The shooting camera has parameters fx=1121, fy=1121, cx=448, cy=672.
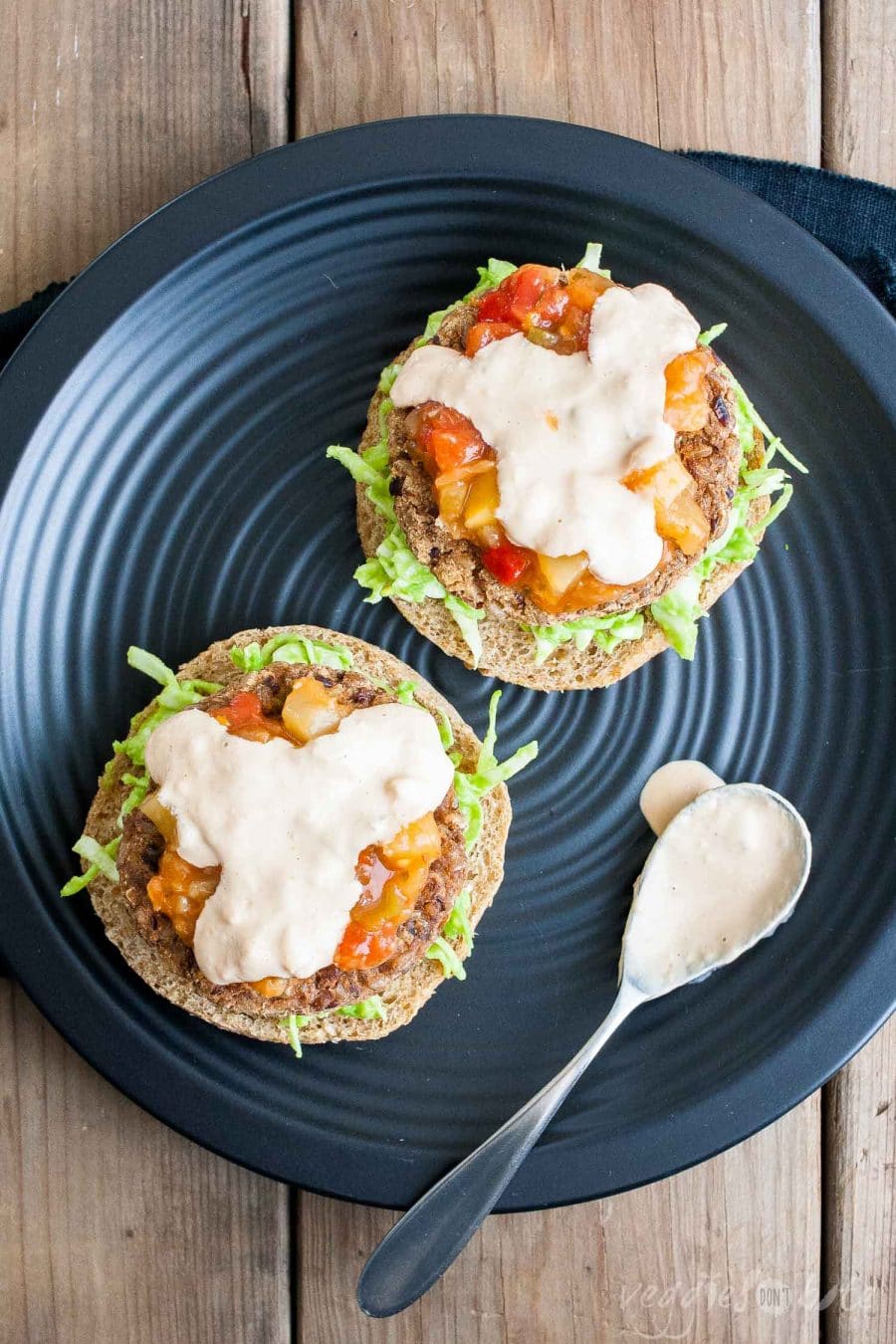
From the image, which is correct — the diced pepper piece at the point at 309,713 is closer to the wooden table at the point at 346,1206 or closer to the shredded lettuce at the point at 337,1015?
the shredded lettuce at the point at 337,1015

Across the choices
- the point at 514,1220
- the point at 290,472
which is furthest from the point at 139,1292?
the point at 290,472

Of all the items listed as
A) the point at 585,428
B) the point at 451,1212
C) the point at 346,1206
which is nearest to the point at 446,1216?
the point at 451,1212

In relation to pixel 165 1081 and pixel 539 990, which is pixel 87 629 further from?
pixel 539 990

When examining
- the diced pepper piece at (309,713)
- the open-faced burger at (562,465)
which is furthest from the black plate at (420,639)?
the diced pepper piece at (309,713)

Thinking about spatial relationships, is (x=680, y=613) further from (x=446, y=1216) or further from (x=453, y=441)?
(x=446, y=1216)

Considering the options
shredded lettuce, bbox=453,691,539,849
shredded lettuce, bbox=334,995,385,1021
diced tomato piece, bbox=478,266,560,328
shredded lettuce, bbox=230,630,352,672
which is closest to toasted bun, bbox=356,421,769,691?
shredded lettuce, bbox=453,691,539,849

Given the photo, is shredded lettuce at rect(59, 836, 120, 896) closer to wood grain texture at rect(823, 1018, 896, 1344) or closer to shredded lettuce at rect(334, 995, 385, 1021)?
shredded lettuce at rect(334, 995, 385, 1021)

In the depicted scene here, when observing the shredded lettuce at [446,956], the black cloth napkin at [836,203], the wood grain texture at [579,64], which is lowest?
the shredded lettuce at [446,956]
